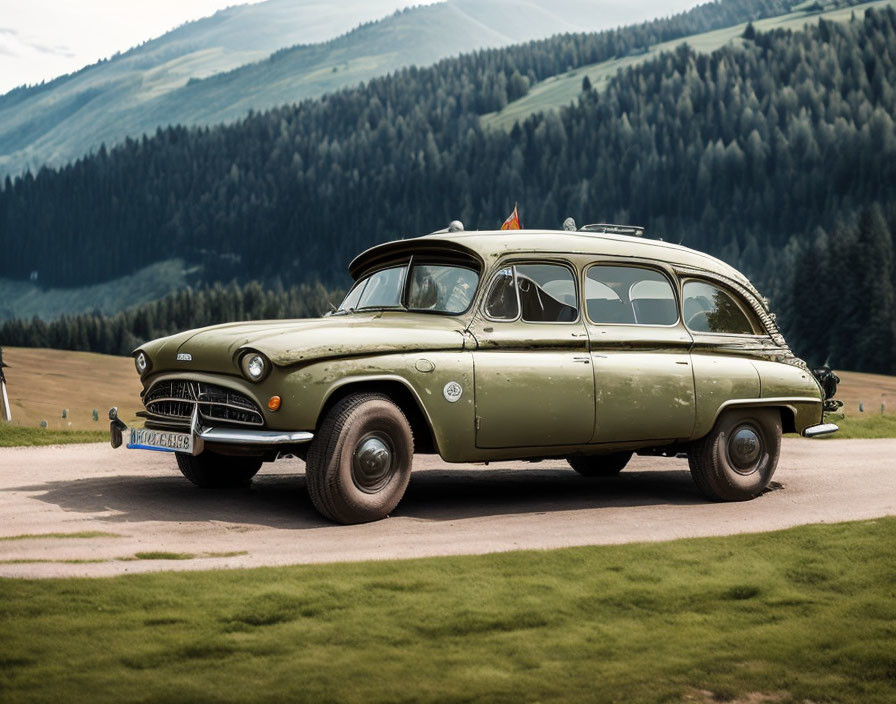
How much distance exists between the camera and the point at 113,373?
69.9 metres

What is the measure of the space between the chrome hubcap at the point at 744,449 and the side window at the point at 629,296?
1.20 m

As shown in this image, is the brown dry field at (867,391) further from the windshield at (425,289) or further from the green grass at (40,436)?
the windshield at (425,289)

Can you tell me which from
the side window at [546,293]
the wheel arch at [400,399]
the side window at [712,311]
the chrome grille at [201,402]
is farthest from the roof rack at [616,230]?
the chrome grille at [201,402]

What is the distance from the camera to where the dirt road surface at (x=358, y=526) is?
7059 millimetres

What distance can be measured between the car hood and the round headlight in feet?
0.26

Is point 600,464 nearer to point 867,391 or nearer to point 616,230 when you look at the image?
point 616,230

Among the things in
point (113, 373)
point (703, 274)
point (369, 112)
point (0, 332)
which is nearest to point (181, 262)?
point (369, 112)

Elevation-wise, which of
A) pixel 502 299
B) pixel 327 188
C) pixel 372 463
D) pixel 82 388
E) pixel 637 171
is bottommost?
pixel 82 388

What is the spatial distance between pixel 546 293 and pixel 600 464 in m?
3.19

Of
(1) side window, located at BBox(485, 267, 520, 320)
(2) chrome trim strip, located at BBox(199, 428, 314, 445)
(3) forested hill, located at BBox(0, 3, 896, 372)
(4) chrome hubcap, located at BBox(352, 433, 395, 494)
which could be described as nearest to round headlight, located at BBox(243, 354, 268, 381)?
(2) chrome trim strip, located at BBox(199, 428, 314, 445)

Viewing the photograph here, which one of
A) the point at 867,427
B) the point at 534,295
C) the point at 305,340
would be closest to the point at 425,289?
the point at 534,295

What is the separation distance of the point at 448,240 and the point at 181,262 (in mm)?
194688

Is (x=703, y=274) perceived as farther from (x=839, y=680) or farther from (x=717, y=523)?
(x=839, y=680)

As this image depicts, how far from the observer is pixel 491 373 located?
8570 millimetres
